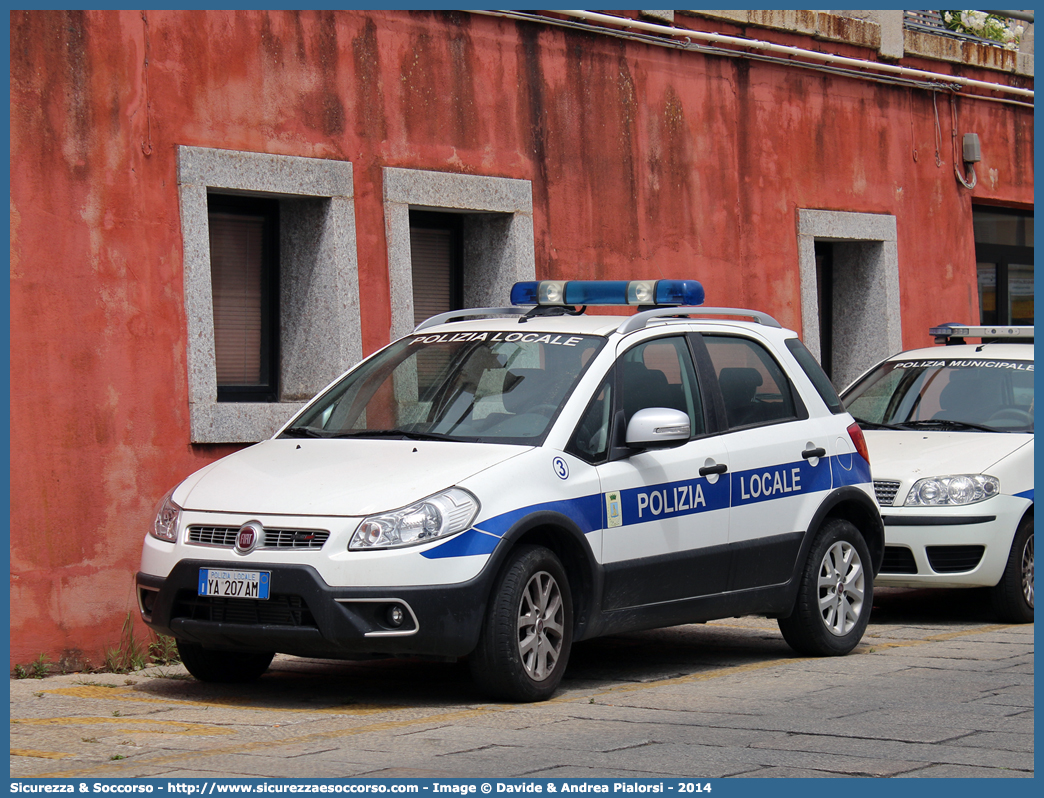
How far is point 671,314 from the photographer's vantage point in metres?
8.64

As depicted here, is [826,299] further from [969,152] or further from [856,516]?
[856,516]

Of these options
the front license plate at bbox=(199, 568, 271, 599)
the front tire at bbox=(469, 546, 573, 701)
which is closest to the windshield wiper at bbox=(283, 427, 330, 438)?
the front license plate at bbox=(199, 568, 271, 599)

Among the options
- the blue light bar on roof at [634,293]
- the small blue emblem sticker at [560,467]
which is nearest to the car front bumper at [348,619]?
the small blue emblem sticker at [560,467]

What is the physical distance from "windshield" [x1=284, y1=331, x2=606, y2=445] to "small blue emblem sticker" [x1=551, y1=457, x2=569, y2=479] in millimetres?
147

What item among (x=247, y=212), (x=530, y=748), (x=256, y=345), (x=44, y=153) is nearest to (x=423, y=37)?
(x=247, y=212)

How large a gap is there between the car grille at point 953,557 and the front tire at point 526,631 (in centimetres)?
374

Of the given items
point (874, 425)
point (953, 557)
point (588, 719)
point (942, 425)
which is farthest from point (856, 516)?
point (588, 719)

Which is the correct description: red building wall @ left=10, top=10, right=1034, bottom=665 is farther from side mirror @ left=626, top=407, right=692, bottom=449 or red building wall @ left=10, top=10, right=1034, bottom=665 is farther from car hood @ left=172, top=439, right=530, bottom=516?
side mirror @ left=626, top=407, right=692, bottom=449

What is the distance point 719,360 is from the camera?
851 cm

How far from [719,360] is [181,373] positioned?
134 inches

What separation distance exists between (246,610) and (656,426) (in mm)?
2101

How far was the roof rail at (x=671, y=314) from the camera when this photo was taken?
815 centimetres

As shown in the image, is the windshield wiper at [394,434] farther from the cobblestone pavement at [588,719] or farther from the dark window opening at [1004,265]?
the dark window opening at [1004,265]
